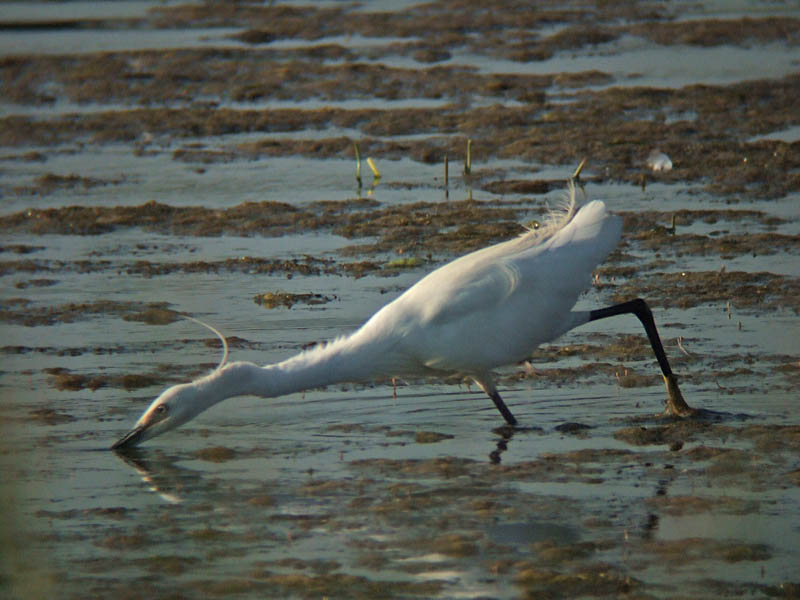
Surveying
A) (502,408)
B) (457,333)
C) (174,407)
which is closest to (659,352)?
(502,408)

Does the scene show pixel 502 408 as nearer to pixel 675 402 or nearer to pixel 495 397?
pixel 495 397

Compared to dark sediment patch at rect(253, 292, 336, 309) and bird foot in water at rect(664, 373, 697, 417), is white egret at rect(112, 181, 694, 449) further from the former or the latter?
dark sediment patch at rect(253, 292, 336, 309)

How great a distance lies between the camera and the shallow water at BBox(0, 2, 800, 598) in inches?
188

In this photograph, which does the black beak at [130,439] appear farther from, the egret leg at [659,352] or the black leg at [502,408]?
the egret leg at [659,352]

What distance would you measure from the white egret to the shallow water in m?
0.26

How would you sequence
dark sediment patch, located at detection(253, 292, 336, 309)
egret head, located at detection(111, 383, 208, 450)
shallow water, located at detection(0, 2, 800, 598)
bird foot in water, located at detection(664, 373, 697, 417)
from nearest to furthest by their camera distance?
shallow water, located at detection(0, 2, 800, 598) < egret head, located at detection(111, 383, 208, 450) < bird foot in water, located at detection(664, 373, 697, 417) < dark sediment patch, located at detection(253, 292, 336, 309)

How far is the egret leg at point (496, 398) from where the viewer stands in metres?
6.43

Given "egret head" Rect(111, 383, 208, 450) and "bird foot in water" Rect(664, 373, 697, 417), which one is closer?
"egret head" Rect(111, 383, 208, 450)

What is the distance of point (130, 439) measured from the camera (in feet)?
20.3

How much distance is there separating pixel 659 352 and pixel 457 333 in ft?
3.60

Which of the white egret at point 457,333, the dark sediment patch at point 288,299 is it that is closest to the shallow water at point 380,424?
the dark sediment patch at point 288,299

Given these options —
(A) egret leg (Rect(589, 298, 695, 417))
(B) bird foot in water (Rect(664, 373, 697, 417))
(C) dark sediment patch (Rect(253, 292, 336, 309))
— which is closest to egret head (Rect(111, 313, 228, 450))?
(A) egret leg (Rect(589, 298, 695, 417))

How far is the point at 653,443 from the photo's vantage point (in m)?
6.06

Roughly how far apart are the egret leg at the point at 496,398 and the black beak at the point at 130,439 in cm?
156
